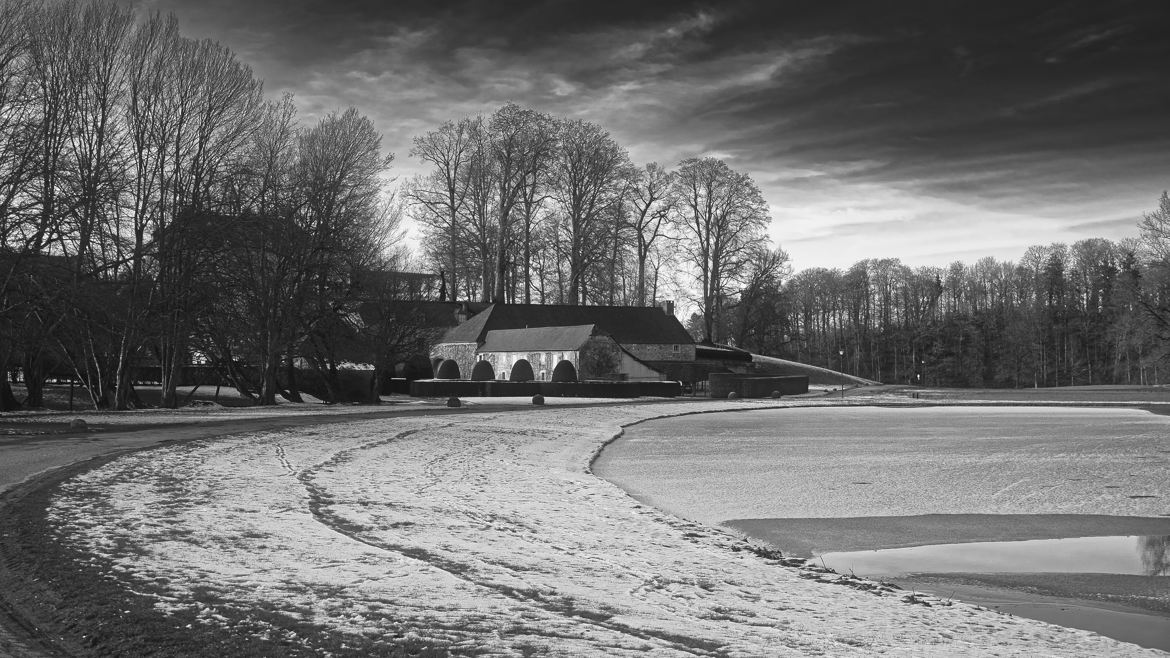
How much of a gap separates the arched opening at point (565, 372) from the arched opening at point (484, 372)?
282 inches

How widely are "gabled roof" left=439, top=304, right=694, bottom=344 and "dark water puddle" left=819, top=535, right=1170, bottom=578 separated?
54937 mm

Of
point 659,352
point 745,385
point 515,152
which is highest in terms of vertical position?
point 515,152

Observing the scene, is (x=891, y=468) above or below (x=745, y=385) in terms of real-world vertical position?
below

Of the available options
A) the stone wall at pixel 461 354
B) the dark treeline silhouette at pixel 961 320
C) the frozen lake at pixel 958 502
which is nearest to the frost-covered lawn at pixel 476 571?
the frozen lake at pixel 958 502

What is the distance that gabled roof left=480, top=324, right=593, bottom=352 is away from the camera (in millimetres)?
55875

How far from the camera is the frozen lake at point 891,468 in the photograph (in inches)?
489

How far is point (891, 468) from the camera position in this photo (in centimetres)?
1659

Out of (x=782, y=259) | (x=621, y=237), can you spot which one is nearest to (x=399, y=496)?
(x=621, y=237)

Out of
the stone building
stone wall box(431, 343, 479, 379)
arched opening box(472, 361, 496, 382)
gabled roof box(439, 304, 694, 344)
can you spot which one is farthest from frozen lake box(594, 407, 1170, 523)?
gabled roof box(439, 304, 694, 344)

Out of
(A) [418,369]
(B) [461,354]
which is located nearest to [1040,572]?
(A) [418,369]

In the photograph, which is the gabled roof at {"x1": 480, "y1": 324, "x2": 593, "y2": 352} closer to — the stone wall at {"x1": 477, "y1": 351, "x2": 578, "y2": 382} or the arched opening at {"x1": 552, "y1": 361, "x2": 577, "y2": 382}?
the stone wall at {"x1": 477, "y1": 351, "x2": 578, "y2": 382}

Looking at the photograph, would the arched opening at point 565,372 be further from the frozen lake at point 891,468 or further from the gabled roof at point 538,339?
the frozen lake at point 891,468

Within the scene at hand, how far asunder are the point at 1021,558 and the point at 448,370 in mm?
58085

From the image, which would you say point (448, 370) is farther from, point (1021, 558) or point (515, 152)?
point (1021, 558)
